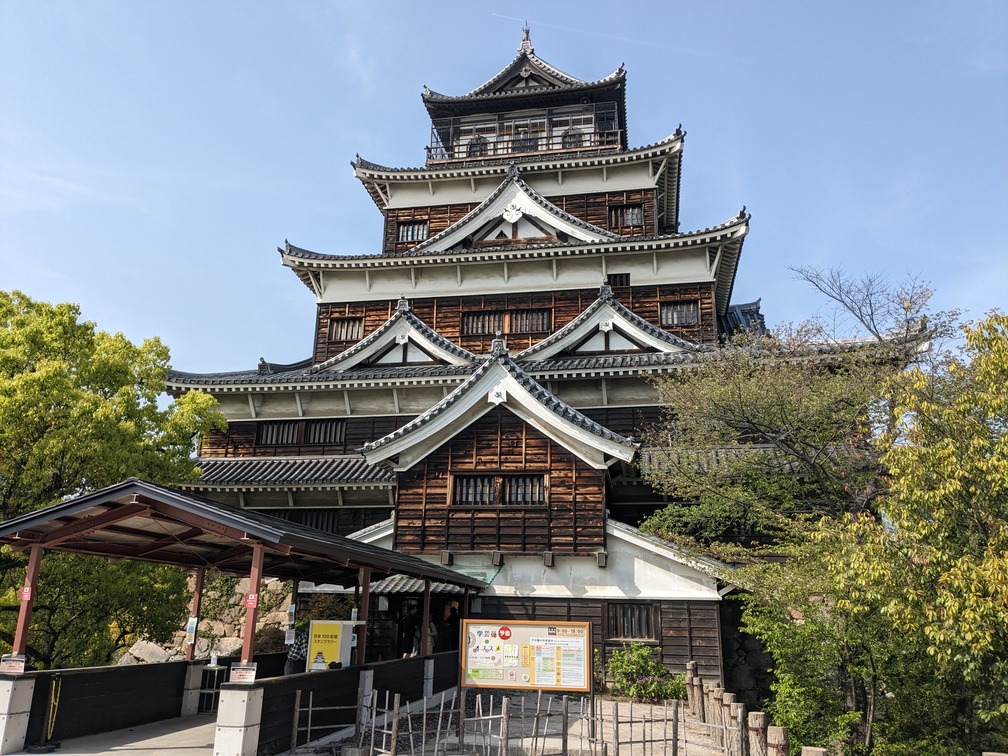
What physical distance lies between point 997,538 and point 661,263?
1883 centimetres

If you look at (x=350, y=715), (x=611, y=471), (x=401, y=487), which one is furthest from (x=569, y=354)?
(x=350, y=715)

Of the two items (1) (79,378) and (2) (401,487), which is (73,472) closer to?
(1) (79,378)

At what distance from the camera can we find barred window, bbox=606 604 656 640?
18422mm

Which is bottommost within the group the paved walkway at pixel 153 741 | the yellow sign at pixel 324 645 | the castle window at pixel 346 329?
the paved walkway at pixel 153 741

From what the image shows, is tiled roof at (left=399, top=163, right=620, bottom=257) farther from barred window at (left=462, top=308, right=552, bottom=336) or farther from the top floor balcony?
the top floor balcony

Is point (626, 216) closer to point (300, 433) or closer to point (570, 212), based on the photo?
point (570, 212)

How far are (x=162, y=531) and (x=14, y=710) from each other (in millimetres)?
3092

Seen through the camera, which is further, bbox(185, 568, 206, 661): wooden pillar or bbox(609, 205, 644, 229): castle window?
bbox(609, 205, 644, 229): castle window

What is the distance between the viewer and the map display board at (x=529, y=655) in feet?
38.0

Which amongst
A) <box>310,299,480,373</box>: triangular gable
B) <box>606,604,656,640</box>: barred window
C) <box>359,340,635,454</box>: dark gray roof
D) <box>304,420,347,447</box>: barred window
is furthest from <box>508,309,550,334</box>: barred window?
<box>606,604,656,640</box>: barred window

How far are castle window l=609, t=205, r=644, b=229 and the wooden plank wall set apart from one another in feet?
0.44

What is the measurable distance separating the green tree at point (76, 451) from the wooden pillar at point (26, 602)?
428cm

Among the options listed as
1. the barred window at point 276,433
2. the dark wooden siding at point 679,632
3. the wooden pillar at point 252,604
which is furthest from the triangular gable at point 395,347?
the wooden pillar at point 252,604

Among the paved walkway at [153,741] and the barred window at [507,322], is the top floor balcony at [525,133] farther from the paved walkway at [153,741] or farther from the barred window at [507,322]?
the paved walkway at [153,741]
